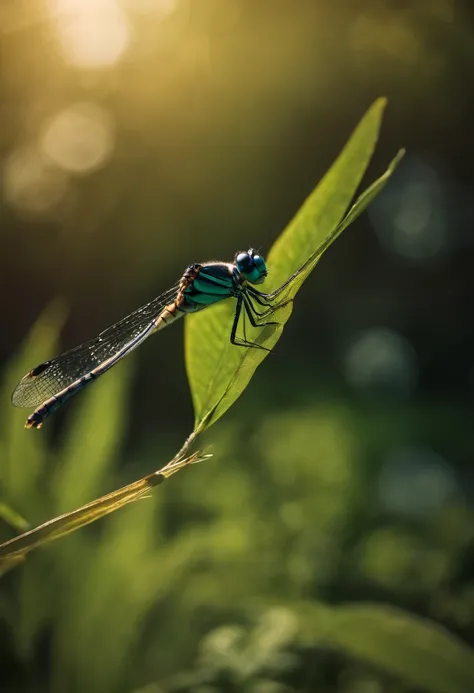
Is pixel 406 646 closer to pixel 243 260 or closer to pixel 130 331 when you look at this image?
pixel 243 260

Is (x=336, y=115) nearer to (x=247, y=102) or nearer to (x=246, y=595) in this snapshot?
(x=247, y=102)

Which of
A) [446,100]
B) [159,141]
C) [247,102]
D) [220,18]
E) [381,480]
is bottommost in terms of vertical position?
[381,480]

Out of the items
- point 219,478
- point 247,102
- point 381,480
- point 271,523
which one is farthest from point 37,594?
point 247,102

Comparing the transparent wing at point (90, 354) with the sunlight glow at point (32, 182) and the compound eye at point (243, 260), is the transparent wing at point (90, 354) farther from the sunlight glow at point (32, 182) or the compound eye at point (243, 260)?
the sunlight glow at point (32, 182)

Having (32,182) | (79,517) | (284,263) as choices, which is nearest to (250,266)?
(284,263)

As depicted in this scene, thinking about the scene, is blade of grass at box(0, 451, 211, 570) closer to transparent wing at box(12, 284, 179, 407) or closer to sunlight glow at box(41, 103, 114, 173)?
transparent wing at box(12, 284, 179, 407)

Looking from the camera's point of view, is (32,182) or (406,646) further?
(32,182)

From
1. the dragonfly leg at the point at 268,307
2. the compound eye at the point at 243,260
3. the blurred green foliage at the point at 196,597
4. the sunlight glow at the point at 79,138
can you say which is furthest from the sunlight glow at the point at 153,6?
the dragonfly leg at the point at 268,307
